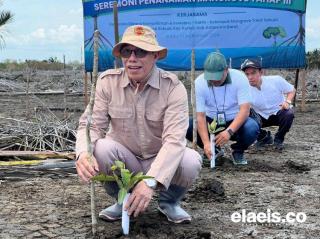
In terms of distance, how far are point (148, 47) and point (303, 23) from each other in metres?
7.82

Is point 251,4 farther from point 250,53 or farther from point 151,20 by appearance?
point 151,20

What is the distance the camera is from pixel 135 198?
2.43 meters

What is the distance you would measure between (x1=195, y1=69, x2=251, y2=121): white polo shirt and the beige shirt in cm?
164

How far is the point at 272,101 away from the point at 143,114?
309cm

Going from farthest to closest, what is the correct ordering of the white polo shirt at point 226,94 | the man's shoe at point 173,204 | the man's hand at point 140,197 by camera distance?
the white polo shirt at point 226,94, the man's shoe at point 173,204, the man's hand at point 140,197

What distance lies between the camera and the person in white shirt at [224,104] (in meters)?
4.24

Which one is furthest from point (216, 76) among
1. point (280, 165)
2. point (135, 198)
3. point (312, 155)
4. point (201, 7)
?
point (201, 7)

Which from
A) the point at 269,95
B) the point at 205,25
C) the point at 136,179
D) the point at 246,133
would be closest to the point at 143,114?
the point at 136,179

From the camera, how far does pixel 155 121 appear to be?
2.79 m

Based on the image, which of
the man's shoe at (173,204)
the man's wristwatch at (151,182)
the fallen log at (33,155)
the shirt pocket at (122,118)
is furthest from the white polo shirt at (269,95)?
the man's wristwatch at (151,182)

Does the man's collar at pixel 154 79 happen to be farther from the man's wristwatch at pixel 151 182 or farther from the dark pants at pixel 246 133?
the dark pants at pixel 246 133

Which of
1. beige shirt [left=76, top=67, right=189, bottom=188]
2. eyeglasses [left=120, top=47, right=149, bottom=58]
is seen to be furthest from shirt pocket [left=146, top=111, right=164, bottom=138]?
eyeglasses [left=120, top=47, right=149, bottom=58]

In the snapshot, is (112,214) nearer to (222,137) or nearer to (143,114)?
(143,114)

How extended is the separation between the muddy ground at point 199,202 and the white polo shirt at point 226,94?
553 mm
